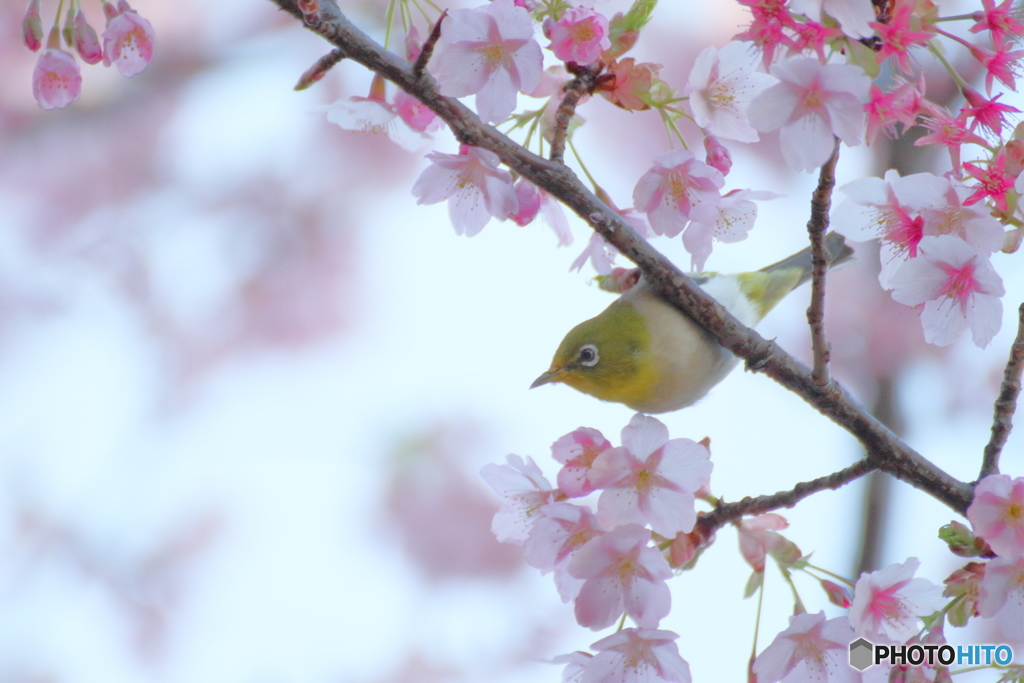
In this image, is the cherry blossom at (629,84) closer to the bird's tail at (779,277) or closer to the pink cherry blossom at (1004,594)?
the pink cherry blossom at (1004,594)

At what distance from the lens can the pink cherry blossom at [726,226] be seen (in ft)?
5.69

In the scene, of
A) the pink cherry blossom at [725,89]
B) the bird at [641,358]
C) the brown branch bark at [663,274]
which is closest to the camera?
the brown branch bark at [663,274]

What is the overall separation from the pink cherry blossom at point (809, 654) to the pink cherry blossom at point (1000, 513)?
0.28 meters

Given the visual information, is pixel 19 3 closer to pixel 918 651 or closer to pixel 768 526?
pixel 768 526

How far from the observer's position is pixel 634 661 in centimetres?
150

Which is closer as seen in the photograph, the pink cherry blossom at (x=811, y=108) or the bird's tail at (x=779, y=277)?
the pink cherry blossom at (x=811, y=108)

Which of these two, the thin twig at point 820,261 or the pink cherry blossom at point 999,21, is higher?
the pink cherry blossom at point 999,21

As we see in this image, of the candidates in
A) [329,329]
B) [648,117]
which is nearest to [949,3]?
[648,117]

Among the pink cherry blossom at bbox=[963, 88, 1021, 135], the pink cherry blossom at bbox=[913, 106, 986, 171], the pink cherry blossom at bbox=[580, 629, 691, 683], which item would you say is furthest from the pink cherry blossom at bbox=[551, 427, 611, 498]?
the pink cherry blossom at bbox=[963, 88, 1021, 135]

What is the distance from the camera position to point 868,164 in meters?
3.61

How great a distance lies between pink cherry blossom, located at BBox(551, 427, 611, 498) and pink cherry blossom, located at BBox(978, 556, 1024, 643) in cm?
65

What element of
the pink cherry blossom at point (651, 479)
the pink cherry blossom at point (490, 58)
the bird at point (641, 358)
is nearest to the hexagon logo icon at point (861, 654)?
the pink cherry blossom at point (651, 479)

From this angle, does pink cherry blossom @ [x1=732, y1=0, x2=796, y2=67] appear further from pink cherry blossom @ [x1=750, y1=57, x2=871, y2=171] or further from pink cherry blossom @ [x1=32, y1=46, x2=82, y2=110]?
pink cherry blossom @ [x1=32, y1=46, x2=82, y2=110]

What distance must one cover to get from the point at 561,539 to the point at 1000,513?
2.37ft
